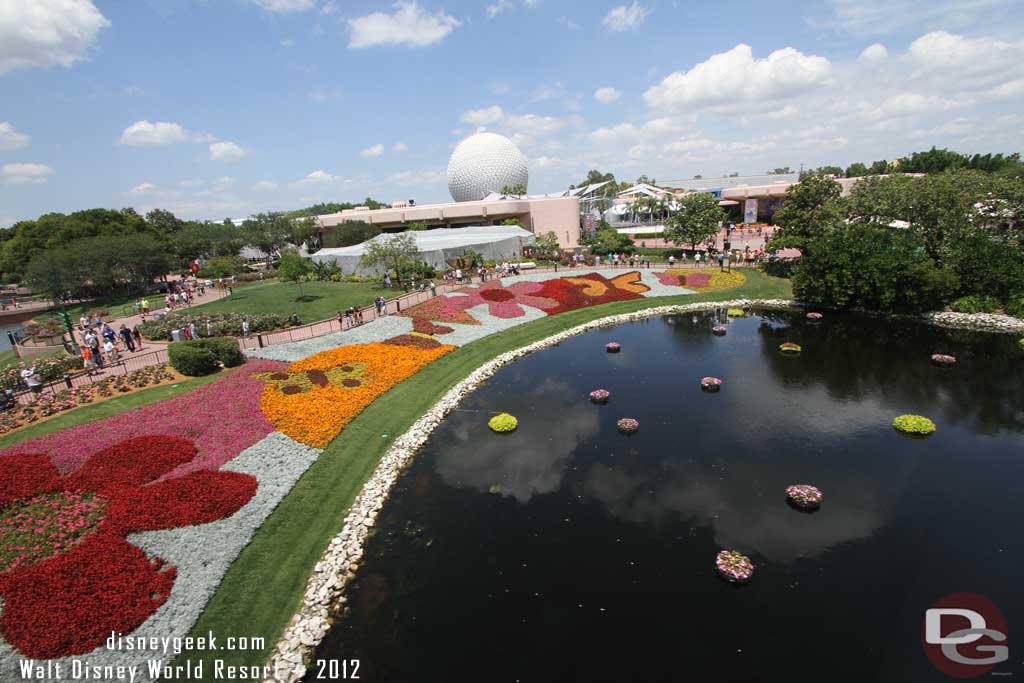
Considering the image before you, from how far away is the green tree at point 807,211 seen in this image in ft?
133

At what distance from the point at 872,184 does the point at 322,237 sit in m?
81.2

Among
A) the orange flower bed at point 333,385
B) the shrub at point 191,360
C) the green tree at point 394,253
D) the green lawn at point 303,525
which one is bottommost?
the green lawn at point 303,525

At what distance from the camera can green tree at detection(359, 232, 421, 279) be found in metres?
43.4

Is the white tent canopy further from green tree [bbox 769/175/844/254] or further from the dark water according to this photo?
the dark water

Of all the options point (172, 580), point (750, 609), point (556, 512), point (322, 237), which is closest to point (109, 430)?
point (172, 580)

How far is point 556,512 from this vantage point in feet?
48.6

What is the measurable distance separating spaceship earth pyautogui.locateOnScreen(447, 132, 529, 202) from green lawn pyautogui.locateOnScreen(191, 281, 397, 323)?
42.4 m

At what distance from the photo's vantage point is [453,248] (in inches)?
1975

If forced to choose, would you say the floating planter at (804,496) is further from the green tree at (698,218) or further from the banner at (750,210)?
the banner at (750,210)

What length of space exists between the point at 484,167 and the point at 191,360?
226 feet

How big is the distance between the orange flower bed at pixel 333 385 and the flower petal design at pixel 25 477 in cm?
690

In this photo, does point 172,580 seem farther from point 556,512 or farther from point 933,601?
point 933,601

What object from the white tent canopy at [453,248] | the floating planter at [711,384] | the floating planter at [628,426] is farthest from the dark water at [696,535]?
the white tent canopy at [453,248]

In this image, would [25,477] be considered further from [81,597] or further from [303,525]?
[303,525]
